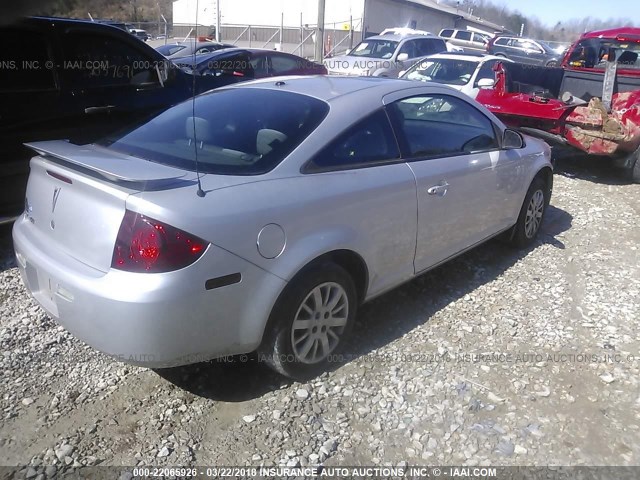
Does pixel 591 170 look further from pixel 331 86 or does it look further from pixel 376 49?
pixel 376 49

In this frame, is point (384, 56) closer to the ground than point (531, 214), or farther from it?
farther from it

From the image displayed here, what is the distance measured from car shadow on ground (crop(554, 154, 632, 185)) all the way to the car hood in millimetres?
7400

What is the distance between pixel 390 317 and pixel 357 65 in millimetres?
12791

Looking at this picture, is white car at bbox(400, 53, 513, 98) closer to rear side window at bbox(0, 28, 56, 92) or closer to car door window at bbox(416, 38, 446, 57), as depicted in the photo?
rear side window at bbox(0, 28, 56, 92)

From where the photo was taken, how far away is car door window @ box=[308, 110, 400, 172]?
3043 mm

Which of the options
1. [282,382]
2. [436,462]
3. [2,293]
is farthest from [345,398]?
[2,293]

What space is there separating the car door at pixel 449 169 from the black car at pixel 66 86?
255cm

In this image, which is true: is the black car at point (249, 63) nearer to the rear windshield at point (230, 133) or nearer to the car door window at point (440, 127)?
the car door window at point (440, 127)

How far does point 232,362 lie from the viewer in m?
3.29

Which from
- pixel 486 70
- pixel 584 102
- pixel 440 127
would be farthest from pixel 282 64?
pixel 440 127

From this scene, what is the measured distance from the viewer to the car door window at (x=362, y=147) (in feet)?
9.98

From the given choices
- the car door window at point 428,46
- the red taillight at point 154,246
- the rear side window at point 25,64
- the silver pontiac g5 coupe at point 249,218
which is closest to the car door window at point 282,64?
the car door window at point 428,46

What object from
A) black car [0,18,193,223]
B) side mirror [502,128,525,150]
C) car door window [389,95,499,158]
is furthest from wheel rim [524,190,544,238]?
black car [0,18,193,223]

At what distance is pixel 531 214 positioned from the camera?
16.7ft
